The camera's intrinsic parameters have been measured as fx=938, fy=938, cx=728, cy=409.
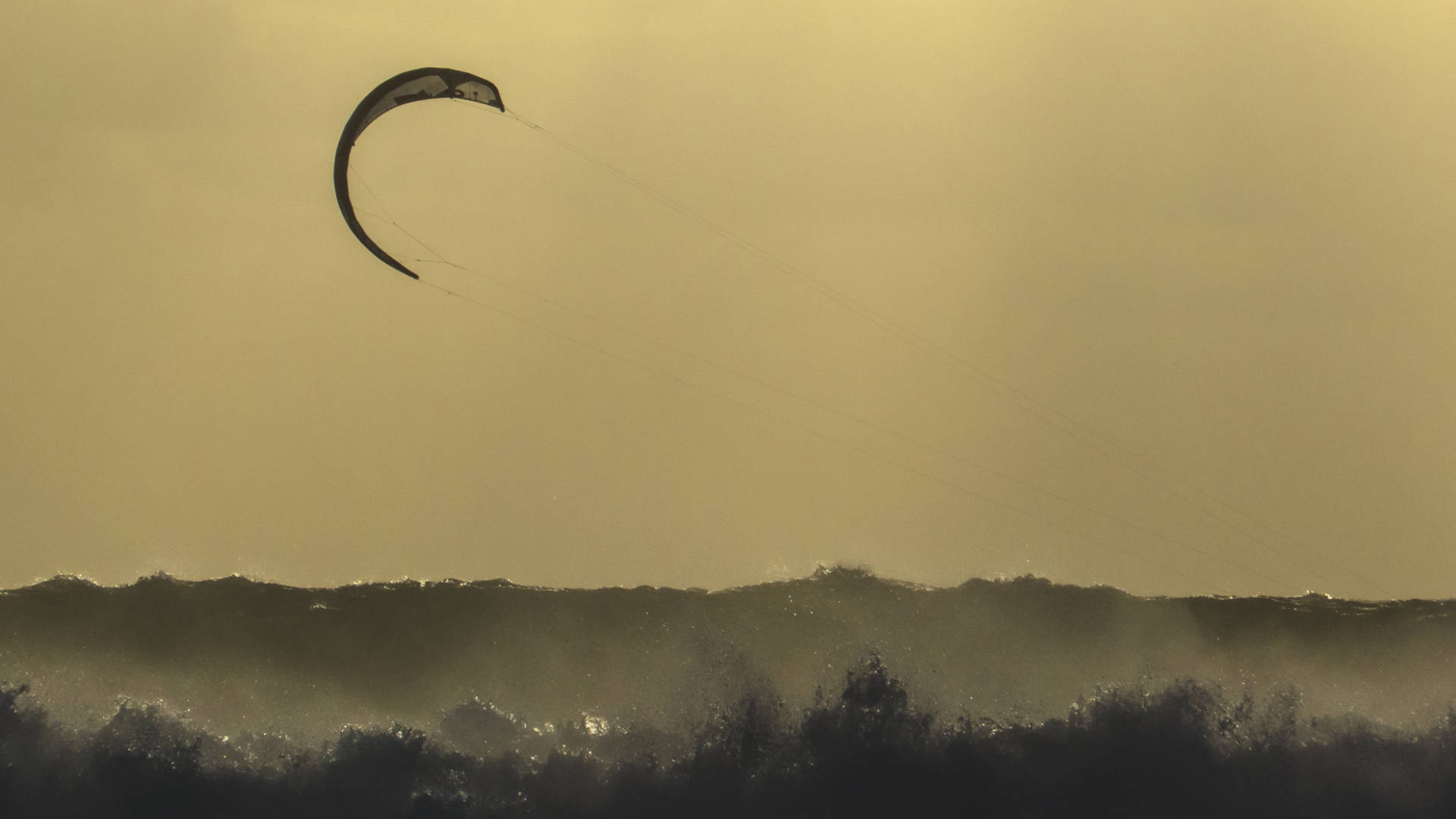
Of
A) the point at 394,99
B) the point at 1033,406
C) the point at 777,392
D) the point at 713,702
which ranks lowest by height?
the point at 713,702

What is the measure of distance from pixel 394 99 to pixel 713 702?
197cm

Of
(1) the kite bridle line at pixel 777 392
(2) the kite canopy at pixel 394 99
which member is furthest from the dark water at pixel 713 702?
(2) the kite canopy at pixel 394 99

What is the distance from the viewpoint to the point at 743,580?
2717 millimetres

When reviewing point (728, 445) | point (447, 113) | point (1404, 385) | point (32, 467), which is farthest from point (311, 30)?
point (1404, 385)

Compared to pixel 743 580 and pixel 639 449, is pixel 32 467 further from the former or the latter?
pixel 743 580

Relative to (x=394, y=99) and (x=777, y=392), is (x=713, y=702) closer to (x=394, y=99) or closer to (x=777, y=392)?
(x=777, y=392)

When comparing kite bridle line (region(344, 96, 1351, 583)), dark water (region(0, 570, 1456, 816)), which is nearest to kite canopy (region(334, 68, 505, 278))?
kite bridle line (region(344, 96, 1351, 583))

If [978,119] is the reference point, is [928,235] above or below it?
below

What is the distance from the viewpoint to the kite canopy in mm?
2676

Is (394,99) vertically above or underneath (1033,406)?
above

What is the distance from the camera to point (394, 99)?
8.95 ft

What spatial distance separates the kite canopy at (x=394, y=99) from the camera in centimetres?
268

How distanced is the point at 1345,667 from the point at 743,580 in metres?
1.77

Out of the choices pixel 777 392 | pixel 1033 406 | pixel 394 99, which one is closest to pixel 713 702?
pixel 777 392
